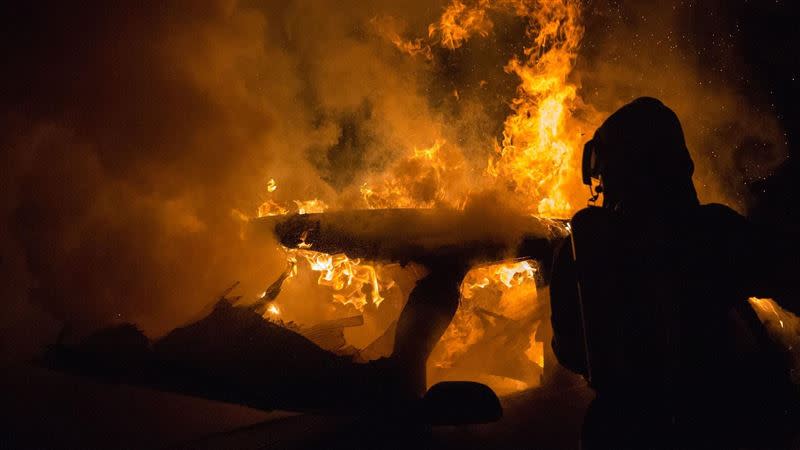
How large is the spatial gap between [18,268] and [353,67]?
8030 millimetres

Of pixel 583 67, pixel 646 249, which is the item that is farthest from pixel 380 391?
pixel 583 67

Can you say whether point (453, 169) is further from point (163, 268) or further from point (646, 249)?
point (646, 249)

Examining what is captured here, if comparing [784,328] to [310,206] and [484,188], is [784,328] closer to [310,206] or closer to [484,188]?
[484,188]

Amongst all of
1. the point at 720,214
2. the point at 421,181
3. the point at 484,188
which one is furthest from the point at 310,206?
the point at 720,214

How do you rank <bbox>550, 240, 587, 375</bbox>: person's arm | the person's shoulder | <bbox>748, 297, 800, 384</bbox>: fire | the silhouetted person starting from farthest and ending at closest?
<bbox>748, 297, 800, 384</bbox>: fire
<bbox>550, 240, 587, 375</bbox>: person's arm
the person's shoulder
the silhouetted person

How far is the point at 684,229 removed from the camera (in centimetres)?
262

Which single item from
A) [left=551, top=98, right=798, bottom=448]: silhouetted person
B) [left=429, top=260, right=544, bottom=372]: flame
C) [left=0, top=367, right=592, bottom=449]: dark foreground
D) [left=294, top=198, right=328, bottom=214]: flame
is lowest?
[left=0, top=367, right=592, bottom=449]: dark foreground

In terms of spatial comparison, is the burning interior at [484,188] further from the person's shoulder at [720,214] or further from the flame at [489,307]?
the person's shoulder at [720,214]

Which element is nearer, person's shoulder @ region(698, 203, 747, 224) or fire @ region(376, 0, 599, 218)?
person's shoulder @ region(698, 203, 747, 224)

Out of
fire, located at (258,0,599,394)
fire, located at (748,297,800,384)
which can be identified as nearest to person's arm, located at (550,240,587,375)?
fire, located at (748,297,800,384)

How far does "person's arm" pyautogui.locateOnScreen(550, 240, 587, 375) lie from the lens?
2828mm

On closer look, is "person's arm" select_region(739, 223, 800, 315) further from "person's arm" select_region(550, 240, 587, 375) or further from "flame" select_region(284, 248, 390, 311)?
"flame" select_region(284, 248, 390, 311)

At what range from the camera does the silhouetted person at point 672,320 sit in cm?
240

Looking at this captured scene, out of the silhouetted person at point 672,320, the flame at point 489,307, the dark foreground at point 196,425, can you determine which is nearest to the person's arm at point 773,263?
the silhouetted person at point 672,320
